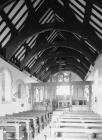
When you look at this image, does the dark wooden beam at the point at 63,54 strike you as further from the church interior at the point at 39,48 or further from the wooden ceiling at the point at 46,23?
the wooden ceiling at the point at 46,23

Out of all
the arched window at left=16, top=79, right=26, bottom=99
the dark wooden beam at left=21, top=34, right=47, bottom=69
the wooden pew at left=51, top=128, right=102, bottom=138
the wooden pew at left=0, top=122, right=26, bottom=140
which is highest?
the dark wooden beam at left=21, top=34, right=47, bottom=69

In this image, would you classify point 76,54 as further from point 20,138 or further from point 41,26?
point 20,138

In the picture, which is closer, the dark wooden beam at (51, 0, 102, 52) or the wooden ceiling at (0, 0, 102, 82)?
the wooden ceiling at (0, 0, 102, 82)

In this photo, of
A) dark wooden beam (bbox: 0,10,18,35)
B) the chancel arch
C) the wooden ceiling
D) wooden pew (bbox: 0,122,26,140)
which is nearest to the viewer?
wooden pew (bbox: 0,122,26,140)

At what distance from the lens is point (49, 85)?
59.5 feet

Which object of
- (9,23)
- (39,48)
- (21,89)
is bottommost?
(21,89)

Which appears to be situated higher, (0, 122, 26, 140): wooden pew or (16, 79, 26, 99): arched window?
(16, 79, 26, 99): arched window

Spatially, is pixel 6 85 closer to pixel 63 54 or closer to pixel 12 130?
pixel 12 130

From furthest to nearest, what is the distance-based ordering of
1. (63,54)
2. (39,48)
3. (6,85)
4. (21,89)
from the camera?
(63,54)
(21,89)
(39,48)
(6,85)

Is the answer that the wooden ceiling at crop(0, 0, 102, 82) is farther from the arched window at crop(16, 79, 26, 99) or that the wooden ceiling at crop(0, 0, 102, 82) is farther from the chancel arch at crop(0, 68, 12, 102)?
the arched window at crop(16, 79, 26, 99)

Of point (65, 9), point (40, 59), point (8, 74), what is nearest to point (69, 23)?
point (65, 9)

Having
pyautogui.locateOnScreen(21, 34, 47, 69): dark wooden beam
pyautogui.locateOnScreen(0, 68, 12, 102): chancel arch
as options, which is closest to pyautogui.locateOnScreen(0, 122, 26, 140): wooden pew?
pyautogui.locateOnScreen(0, 68, 12, 102): chancel arch

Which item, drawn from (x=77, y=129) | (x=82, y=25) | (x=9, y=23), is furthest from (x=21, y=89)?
(x=77, y=129)

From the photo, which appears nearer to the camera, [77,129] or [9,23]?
[77,129]
